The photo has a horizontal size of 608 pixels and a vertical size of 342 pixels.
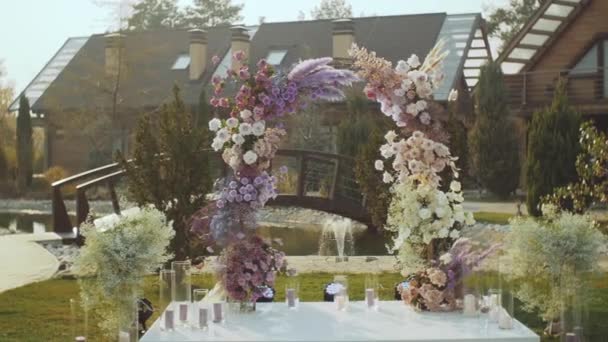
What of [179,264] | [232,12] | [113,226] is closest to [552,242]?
[179,264]

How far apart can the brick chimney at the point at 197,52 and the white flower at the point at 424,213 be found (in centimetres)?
2108

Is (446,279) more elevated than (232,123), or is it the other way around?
(232,123)

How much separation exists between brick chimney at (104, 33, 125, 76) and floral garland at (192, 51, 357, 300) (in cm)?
2020

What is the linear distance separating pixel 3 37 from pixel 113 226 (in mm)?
25605

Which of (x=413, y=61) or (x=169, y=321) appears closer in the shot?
(x=169, y=321)

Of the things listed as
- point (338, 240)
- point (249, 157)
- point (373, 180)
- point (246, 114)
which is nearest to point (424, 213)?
point (249, 157)

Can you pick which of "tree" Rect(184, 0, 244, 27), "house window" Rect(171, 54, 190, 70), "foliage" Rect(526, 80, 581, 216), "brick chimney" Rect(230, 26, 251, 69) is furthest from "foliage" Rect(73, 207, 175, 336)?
"tree" Rect(184, 0, 244, 27)

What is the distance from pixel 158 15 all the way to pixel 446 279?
114ft

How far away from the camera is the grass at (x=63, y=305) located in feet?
22.6

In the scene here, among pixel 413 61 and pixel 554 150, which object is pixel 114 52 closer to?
pixel 554 150

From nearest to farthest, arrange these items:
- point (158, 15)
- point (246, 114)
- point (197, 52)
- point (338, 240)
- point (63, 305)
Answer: point (246, 114) → point (63, 305) → point (338, 240) → point (197, 52) → point (158, 15)

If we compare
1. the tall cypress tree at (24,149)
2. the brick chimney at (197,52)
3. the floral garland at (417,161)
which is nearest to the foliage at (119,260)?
the floral garland at (417,161)

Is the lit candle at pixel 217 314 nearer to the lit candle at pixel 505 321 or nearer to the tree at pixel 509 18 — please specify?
the lit candle at pixel 505 321

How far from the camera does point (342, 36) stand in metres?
24.7
